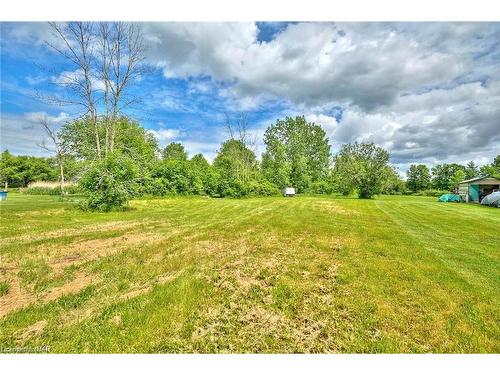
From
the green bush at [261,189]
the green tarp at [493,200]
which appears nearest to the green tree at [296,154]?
the green bush at [261,189]

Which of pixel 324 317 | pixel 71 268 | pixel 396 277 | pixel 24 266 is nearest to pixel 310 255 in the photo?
pixel 396 277

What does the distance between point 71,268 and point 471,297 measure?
5.77 metres

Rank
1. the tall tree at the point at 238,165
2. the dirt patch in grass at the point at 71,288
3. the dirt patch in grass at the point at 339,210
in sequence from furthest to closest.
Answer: the tall tree at the point at 238,165
the dirt patch in grass at the point at 339,210
the dirt patch in grass at the point at 71,288

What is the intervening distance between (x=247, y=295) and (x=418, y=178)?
6712 cm

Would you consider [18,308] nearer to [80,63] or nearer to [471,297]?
[471,297]

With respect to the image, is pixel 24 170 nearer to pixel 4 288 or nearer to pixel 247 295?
pixel 4 288

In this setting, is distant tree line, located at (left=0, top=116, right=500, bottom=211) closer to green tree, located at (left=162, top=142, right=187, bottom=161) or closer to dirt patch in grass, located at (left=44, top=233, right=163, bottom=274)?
green tree, located at (left=162, top=142, right=187, bottom=161)

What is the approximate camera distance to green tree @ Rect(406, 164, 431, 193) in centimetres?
5809

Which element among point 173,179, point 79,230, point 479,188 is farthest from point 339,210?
point 479,188

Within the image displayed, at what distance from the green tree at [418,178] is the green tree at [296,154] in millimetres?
24103

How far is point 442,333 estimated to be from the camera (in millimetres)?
2672

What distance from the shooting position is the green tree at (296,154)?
3909cm

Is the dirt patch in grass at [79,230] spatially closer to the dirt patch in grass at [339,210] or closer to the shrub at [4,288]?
the shrub at [4,288]
